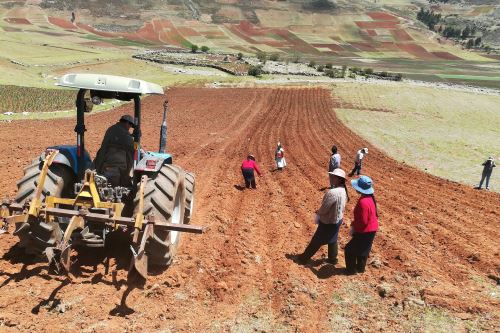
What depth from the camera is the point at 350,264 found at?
643cm

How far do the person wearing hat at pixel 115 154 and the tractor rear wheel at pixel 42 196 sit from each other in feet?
1.68

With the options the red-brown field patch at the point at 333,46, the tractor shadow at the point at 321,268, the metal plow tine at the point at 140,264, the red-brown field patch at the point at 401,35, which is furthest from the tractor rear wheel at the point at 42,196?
the red-brown field patch at the point at 401,35

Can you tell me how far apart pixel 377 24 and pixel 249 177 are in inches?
5300

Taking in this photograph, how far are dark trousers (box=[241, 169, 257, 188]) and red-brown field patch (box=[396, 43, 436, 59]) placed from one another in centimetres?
10647

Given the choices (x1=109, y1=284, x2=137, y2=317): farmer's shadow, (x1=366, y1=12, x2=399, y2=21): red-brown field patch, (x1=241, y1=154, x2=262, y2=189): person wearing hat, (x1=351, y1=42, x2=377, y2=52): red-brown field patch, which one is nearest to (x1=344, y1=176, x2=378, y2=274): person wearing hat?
(x1=109, y1=284, x2=137, y2=317): farmer's shadow

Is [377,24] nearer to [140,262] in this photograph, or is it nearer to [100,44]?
[100,44]

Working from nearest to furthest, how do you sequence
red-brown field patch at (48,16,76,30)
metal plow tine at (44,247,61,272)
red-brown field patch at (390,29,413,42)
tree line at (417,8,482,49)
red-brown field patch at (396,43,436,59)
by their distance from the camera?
metal plow tine at (44,247,61,272) < red-brown field patch at (48,16,76,30) < red-brown field patch at (396,43,436,59) < red-brown field patch at (390,29,413,42) < tree line at (417,8,482,49)

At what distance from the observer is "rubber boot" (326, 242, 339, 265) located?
22.0 ft

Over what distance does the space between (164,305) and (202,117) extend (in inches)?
764

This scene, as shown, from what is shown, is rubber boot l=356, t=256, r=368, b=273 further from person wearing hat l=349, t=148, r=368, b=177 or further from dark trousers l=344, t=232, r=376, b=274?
person wearing hat l=349, t=148, r=368, b=177

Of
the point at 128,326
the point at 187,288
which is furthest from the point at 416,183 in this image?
the point at 128,326

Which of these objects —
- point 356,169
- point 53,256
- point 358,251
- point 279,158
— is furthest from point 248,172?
point 53,256

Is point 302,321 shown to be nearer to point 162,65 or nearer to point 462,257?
point 462,257

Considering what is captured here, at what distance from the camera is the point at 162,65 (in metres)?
52.8
